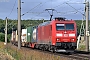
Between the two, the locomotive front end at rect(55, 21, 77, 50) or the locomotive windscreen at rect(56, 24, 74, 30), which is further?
the locomotive windscreen at rect(56, 24, 74, 30)

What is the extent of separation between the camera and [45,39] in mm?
32562

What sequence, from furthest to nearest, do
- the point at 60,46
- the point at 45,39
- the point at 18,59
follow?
1. the point at 45,39
2. the point at 60,46
3. the point at 18,59

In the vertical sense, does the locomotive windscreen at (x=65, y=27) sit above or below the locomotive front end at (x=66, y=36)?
above

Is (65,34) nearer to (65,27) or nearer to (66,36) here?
(66,36)

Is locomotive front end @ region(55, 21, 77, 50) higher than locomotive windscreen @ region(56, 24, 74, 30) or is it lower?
lower

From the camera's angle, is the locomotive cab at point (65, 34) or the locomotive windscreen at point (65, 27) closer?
the locomotive cab at point (65, 34)

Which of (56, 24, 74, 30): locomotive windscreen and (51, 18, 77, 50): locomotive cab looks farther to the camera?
(56, 24, 74, 30): locomotive windscreen

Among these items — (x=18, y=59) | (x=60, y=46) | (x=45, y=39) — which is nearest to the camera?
(x=18, y=59)

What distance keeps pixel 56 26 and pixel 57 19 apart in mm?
1048

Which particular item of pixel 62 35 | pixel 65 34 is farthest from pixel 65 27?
pixel 62 35

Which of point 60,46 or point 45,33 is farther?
point 45,33

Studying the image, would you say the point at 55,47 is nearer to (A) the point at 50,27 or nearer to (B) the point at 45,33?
(A) the point at 50,27

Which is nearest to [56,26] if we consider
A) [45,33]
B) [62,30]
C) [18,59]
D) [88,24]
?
[62,30]

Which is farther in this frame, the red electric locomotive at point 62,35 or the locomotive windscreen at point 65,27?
the locomotive windscreen at point 65,27
